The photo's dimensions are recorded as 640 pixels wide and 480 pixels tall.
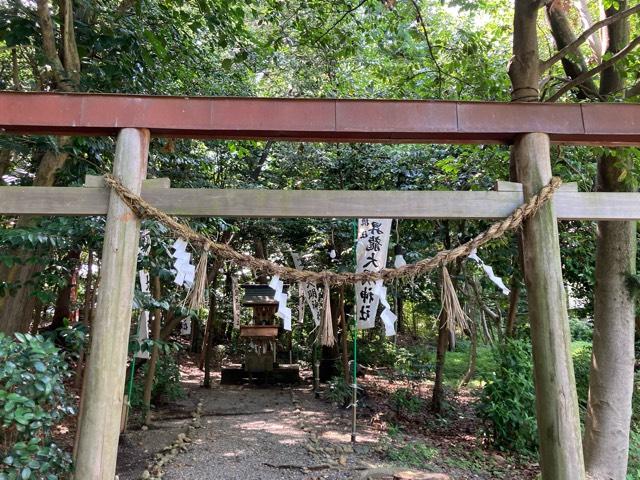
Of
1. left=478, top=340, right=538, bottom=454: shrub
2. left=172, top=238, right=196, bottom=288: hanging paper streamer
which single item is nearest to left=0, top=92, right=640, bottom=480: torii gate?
left=172, top=238, right=196, bottom=288: hanging paper streamer

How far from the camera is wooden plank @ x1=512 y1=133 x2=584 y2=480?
2279 millimetres

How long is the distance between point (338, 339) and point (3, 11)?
6.97 metres

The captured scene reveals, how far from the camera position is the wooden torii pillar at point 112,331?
2.22m

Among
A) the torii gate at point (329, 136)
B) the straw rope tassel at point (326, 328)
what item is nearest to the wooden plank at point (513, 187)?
the torii gate at point (329, 136)

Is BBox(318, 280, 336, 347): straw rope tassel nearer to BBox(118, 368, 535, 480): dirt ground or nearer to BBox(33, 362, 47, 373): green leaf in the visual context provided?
BBox(33, 362, 47, 373): green leaf

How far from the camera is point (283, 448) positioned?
5.33m

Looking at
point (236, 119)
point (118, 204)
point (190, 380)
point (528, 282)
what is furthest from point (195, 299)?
point (190, 380)

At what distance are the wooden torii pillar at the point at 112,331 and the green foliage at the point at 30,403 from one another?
0.29 m

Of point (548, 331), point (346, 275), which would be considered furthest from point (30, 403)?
point (548, 331)

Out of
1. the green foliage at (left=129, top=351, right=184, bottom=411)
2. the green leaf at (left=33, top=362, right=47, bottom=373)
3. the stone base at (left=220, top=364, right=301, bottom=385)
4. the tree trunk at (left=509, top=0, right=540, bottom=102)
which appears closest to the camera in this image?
the green leaf at (left=33, top=362, right=47, bottom=373)

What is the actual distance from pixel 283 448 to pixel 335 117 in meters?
4.27

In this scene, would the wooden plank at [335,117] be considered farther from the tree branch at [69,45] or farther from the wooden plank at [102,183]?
the tree branch at [69,45]

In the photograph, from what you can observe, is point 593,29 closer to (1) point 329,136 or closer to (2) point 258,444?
(1) point 329,136

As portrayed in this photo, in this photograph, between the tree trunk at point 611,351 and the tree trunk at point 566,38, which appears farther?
the tree trunk at point 566,38
